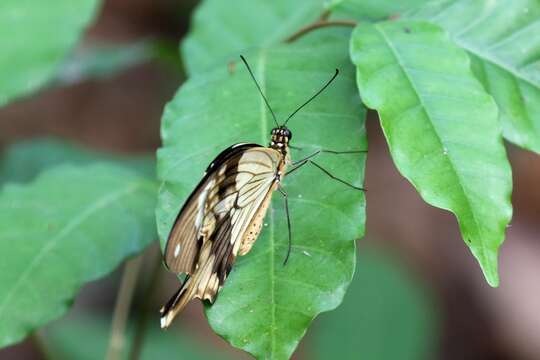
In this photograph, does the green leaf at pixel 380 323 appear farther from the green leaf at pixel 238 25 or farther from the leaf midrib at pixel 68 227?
the leaf midrib at pixel 68 227

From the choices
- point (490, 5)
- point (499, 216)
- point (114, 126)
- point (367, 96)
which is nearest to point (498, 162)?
point (499, 216)

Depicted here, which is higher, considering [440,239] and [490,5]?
[490,5]

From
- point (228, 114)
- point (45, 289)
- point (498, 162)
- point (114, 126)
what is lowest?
point (114, 126)

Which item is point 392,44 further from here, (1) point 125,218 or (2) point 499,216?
(1) point 125,218

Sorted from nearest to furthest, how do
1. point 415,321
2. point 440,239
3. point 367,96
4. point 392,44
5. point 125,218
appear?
point 367,96
point 392,44
point 125,218
point 415,321
point 440,239

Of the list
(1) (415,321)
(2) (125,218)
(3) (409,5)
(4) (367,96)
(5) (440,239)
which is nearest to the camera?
(4) (367,96)

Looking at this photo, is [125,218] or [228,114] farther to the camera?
[125,218]
